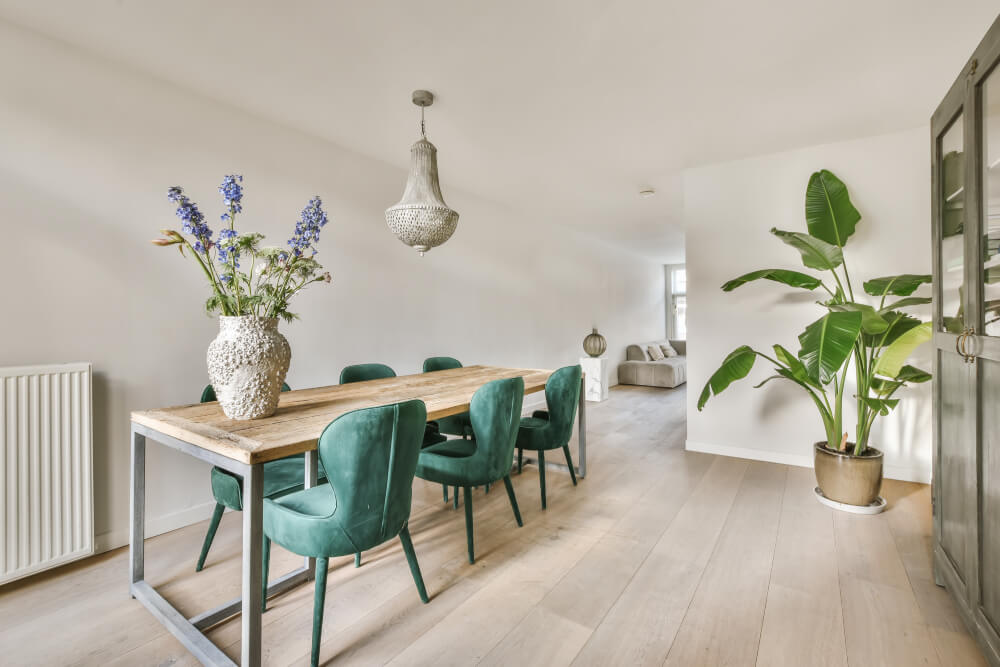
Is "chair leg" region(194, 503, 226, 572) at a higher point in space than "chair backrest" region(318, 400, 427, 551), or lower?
lower

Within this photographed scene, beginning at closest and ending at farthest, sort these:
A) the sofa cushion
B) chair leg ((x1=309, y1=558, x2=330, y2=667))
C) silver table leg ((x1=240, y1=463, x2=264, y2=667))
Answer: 1. silver table leg ((x1=240, y1=463, x2=264, y2=667))
2. chair leg ((x1=309, y1=558, x2=330, y2=667))
3. the sofa cushion

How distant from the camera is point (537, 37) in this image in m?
2.13

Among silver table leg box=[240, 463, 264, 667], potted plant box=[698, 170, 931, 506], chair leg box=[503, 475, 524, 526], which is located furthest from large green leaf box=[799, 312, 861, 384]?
silver table leg box=[240, 463, 264, 667]

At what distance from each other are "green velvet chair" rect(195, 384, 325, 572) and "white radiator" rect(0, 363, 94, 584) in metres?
0.53

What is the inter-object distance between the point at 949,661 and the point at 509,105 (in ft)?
10.2

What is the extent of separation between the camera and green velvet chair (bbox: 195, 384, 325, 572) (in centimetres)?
183

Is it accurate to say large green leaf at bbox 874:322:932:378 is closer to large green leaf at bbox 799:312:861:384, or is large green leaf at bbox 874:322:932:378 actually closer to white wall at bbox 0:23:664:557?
large green leaf at bbox 799:312:861:384

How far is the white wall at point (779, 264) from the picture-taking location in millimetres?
3164

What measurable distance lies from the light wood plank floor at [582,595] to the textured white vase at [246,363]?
825mm

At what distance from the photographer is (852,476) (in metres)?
2.67

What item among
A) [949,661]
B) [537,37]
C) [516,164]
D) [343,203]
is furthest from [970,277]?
[343,203]

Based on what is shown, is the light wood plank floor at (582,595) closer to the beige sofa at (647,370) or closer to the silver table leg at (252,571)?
the silver table leg at (252,571)

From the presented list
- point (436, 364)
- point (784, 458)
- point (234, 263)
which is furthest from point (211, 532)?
point (784, 458)


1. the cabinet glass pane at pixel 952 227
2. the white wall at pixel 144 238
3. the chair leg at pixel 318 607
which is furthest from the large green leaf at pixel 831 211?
the chair leg at pixel 318 607
